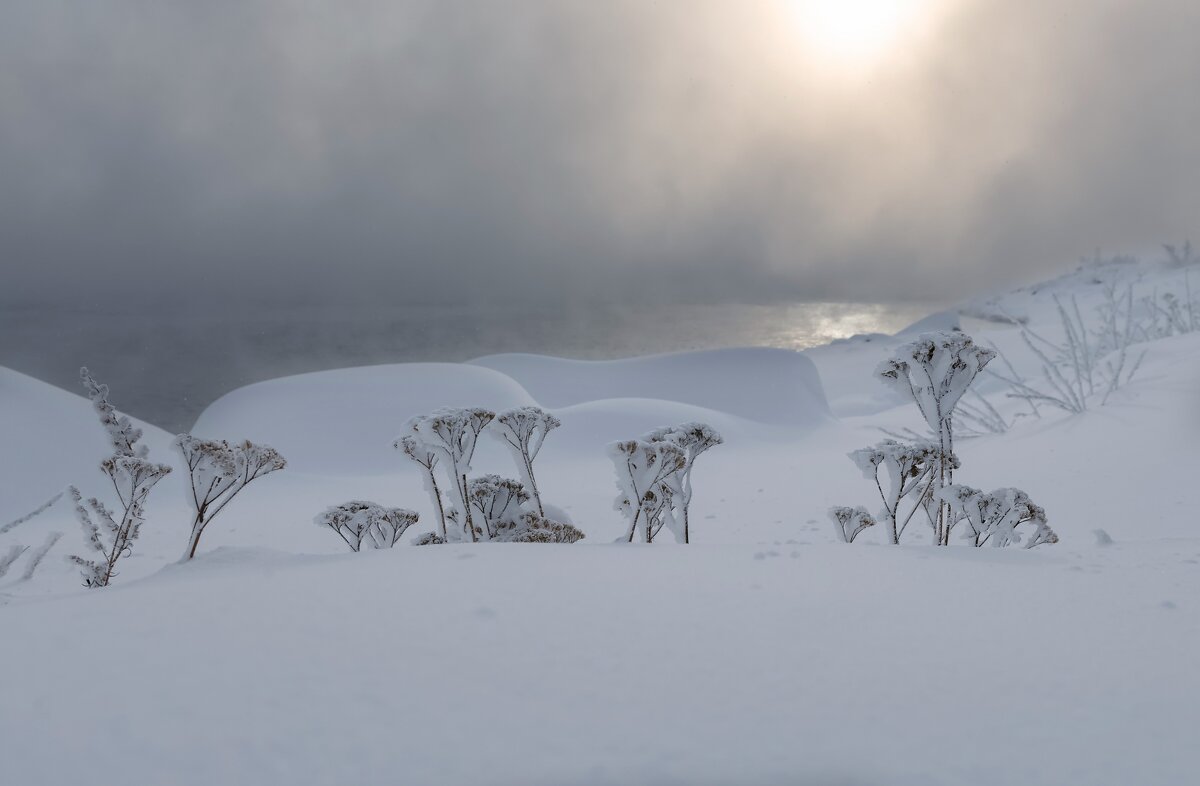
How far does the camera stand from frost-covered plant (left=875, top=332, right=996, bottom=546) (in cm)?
328

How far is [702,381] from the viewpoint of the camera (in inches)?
777

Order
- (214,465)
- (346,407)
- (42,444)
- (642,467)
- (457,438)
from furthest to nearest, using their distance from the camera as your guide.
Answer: (346,407), (42,444), (457,438), (642,467), (214,465)

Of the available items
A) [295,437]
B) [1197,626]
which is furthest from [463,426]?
[295,437]

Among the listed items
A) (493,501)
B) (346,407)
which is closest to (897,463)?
(493,501)

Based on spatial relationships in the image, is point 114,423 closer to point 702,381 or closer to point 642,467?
point 642,467

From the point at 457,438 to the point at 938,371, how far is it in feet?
7.13

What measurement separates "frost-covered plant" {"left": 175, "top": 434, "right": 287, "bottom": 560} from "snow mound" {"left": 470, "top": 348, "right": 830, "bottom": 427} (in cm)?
1469

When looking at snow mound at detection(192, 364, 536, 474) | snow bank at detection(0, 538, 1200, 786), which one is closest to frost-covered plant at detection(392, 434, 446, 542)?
snow bank at detection(0, 538, 1200, 786)

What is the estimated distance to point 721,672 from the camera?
5.20ft

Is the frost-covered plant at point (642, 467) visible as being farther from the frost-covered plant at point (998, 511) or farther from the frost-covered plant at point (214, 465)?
the frost-covered plant at point (214, 465)

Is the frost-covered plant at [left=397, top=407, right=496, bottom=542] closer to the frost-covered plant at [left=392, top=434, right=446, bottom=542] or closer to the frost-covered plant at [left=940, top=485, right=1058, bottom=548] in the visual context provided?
the frost-covered plant at [left=392, top=434, right=446, bottom=542]

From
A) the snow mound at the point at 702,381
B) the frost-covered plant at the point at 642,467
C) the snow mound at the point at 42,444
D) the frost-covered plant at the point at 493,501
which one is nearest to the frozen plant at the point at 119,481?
the frost-covered plant at the point at 493,501

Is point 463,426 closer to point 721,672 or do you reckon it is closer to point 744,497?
point 721,672

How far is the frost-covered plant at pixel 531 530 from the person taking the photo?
10.9 ft
